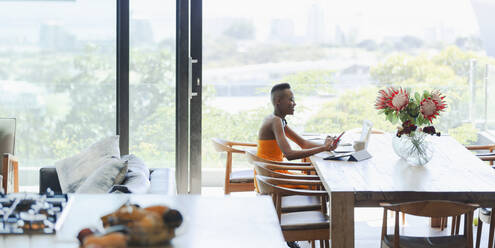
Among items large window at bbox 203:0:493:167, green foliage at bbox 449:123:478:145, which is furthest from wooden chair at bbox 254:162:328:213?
green foliage at bbox 449:123:478:145

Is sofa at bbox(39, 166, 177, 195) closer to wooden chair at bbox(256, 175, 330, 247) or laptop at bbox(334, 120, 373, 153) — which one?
wooden chair at bbox(256, 175, 330, 247)

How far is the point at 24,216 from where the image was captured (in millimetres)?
2010

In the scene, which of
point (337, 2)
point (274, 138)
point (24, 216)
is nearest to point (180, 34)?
point (274, 138)

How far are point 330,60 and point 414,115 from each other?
301 centimetres

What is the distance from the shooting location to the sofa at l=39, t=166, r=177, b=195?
3414 millimetres

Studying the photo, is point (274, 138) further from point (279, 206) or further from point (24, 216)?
point (24, 216)

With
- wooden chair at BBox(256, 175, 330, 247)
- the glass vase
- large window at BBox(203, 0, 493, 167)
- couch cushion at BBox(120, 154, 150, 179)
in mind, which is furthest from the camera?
large window at BBox(203, 0, 493, 167)

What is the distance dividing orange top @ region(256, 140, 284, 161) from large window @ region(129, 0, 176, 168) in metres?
1.14

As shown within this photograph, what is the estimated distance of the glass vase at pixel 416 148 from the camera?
13.1 feet

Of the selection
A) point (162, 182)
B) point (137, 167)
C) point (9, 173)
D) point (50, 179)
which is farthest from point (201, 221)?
point (9, 173)

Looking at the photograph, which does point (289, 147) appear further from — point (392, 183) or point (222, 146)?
point (392, 183)

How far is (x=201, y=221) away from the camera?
208 centimetres

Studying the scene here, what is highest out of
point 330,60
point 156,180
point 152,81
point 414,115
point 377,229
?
point 330,60

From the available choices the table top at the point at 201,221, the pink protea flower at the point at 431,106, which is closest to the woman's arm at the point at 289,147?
the pink protea flower at the point at 431,106
